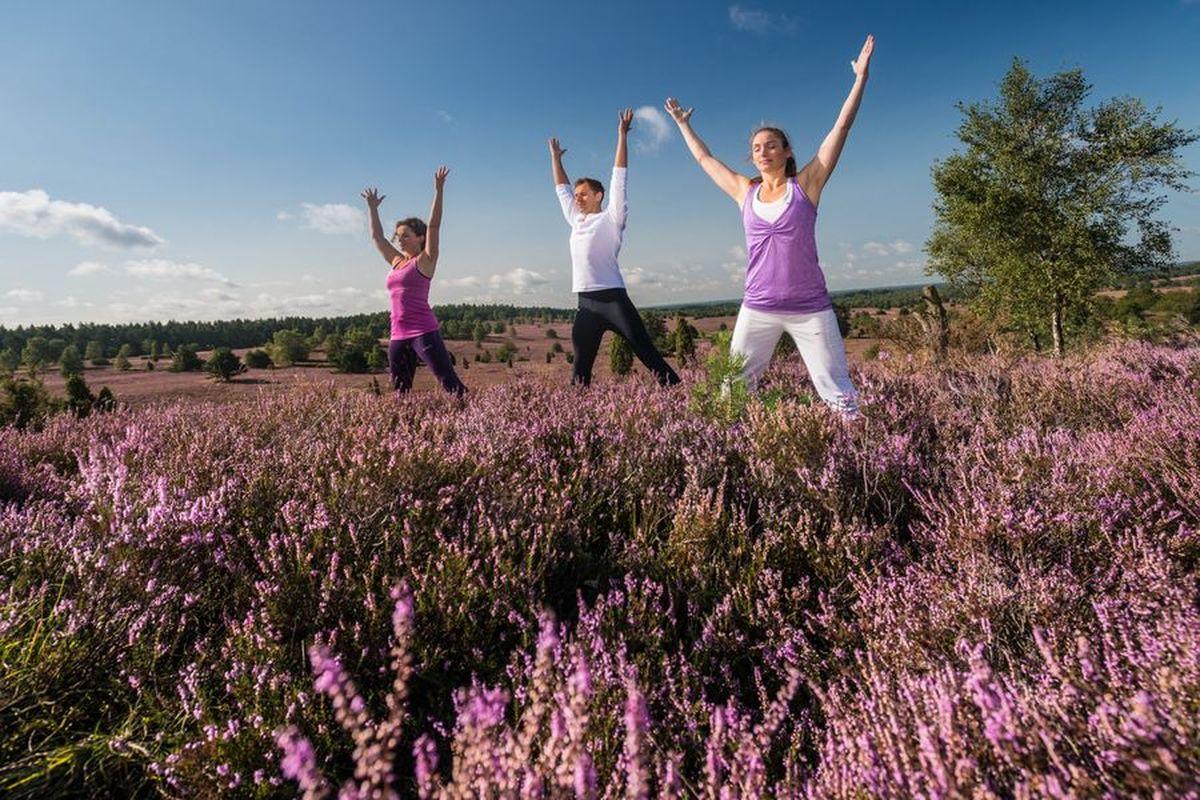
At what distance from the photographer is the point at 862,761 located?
1.09 m

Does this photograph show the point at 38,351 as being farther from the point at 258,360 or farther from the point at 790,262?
the point at 790,262

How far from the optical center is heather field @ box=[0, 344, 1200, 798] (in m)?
1.04

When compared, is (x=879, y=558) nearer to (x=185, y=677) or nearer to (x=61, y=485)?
(x=185, y=677)

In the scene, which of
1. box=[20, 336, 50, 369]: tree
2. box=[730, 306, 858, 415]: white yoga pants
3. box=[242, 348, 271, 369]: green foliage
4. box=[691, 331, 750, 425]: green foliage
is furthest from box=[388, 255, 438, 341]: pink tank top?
box=[20, 336, 50, 369]: tree

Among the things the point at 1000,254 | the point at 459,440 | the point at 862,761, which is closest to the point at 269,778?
the point at 862,761

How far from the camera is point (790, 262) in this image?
3855 mm

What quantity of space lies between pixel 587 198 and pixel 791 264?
2.56 metres

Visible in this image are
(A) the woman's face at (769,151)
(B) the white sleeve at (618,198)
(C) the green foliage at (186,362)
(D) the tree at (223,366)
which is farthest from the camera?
(C) the green foliage at (186,362)

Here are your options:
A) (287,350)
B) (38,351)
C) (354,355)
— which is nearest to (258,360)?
(287,350)

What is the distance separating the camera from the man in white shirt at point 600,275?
210 inches

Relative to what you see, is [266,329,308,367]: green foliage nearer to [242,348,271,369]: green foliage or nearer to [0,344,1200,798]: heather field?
[242,348,271,369]: green foliage

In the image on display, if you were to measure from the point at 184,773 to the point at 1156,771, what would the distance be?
6.14 ft

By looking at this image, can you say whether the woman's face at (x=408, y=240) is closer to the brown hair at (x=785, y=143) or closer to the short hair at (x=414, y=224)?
the short hair at (x=414, y=224)

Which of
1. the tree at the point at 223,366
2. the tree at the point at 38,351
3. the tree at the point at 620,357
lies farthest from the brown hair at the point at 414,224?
the tree at the point at 38,351
